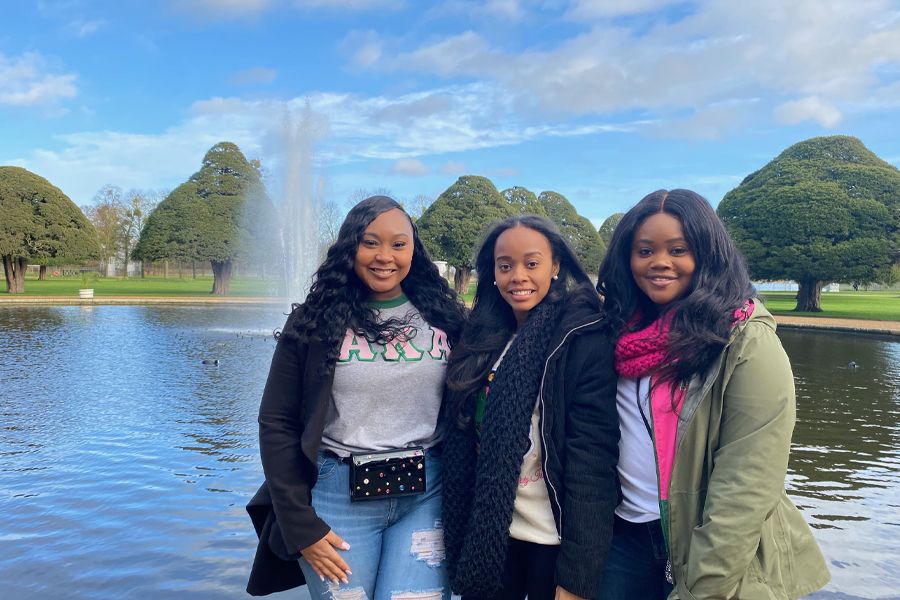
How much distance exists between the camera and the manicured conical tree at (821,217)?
24.8 metres

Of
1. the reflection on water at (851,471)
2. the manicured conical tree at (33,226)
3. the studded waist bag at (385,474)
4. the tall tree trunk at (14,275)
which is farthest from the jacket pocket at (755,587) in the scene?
the tall tree trunk at (14,275)

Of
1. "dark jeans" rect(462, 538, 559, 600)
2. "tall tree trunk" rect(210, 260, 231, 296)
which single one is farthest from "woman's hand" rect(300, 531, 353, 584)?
"tall tree trunk" rect(210, 260, 231, 296)

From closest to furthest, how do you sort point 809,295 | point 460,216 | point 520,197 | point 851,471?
point 851,471
point 809,295
point 460,216
point 520,197

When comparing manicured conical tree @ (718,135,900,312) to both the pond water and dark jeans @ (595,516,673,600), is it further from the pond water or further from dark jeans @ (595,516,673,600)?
dark jeans @ (595,516,673,600)

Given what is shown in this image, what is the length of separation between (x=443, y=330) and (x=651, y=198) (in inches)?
37.1

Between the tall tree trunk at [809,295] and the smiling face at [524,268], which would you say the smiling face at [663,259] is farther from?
the tall tree trunk at [809,295]

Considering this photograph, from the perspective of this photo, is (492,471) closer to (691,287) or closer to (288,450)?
(288,450)

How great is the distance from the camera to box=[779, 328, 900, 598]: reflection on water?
405cm

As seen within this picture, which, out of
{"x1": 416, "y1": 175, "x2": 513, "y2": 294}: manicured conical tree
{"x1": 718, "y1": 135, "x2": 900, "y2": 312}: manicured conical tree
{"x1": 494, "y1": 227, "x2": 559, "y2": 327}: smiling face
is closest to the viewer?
{"x1": 494, "y1": 227, "x2": 559, "y2": 327}: smiling face

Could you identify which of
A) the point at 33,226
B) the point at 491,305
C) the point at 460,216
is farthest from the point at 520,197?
the point at 491,305

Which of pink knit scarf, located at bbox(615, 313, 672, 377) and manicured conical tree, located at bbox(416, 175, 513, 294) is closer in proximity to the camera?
pink knit scarf, located at bbox(615, 313, 672, 377)

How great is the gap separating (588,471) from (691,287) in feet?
2.42

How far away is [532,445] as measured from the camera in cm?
203

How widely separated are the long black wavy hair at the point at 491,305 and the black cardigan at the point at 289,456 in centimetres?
48
